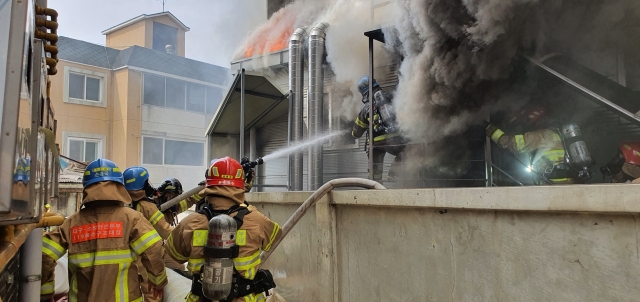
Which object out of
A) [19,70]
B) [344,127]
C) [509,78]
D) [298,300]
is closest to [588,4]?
[509,78]

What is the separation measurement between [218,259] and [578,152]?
4185 mm

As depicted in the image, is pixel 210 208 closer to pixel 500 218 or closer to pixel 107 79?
pixel 500 218

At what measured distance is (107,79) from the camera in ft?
64.3

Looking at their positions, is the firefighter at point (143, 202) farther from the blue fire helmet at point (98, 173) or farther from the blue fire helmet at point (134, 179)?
the blue fire helmet at point (98, 173)

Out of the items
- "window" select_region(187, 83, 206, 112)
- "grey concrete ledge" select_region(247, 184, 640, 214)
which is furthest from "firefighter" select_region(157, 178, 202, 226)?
"window" select_region(187, 83, 206, 112)

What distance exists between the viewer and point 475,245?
2598 mm

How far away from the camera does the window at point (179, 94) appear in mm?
20531

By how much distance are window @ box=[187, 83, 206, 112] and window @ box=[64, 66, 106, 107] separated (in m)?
4.07

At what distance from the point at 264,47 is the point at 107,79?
43.8 ft

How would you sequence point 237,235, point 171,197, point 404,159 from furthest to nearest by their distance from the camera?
point 404,159 → point 171,197 → point 237,235

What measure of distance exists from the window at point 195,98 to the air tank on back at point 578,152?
19.5 metres

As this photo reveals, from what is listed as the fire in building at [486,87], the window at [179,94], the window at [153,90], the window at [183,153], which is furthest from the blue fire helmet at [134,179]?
the window at [153,90]

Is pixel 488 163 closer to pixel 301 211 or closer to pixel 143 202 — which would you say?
pixel 301 211

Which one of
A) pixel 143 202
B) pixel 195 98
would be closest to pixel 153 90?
pixel 195 98
